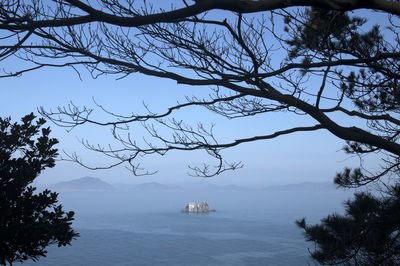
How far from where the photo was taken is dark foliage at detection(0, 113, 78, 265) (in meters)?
4.57

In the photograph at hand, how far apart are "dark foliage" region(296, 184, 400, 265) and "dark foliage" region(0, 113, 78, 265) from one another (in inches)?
154

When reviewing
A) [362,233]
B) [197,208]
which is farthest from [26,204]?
[197,208]

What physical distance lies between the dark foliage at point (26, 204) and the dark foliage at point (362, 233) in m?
3.92

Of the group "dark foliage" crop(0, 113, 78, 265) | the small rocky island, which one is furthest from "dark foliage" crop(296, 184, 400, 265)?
the small rocky island

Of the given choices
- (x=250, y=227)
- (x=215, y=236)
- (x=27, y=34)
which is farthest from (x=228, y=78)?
(x=250, y=227)

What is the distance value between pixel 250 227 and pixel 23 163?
218 feet

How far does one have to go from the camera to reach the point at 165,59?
4047 millimetres

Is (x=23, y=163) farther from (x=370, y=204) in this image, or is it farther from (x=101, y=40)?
(x=370, y=204)

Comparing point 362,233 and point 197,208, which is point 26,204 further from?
point 197,208

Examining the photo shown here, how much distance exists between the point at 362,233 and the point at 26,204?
4.76 meters

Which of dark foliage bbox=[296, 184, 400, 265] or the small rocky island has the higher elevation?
the small rocky island

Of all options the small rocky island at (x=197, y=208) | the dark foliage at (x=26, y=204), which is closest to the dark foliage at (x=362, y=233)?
the dark foliage at (x=26, y=204)

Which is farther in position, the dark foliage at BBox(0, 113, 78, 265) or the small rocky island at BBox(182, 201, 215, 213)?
the small rocky island at BBox(182, 201, 215, 213)

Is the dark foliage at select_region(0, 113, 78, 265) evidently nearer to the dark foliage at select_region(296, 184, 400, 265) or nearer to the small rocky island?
the dark foliage at select_region(296, 184, 400, 265)
